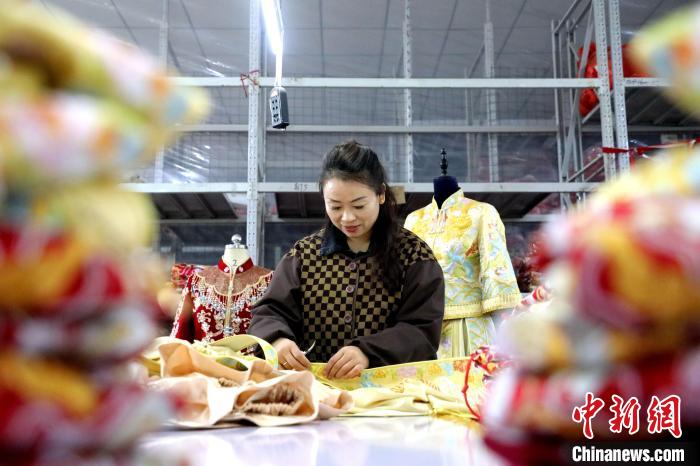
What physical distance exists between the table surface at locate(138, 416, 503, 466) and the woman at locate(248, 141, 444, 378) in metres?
0.48

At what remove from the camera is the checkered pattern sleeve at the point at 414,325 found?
116 cm

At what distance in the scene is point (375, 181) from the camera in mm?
1349

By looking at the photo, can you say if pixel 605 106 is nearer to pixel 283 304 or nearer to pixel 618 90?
pixel 618 90

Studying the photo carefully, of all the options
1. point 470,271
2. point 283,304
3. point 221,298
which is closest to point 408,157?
point 470,271

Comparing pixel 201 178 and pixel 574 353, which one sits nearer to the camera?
pixel 574 353

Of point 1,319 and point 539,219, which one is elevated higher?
point 539,219

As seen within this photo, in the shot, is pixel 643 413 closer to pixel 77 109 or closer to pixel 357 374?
pixel 77 109

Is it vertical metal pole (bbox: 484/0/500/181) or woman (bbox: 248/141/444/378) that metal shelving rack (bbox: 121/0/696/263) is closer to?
vertical metal pole (bbox: 484/0/500/181)

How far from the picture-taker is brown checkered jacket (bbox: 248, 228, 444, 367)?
1.28m

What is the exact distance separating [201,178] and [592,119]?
222 cm

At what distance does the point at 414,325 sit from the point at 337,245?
26cm

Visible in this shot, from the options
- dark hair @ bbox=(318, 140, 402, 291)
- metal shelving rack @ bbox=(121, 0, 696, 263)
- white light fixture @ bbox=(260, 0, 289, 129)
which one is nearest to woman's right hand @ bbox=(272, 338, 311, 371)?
dark hair @ bbox=(318, 140, 402, 291)

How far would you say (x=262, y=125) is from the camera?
2918mm

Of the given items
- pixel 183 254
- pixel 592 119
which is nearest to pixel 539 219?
pixel 592 119
